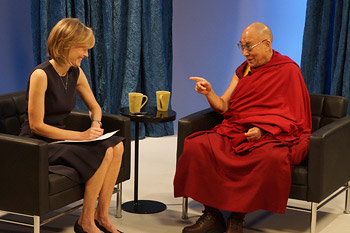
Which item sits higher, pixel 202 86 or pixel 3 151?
pixel 202 86

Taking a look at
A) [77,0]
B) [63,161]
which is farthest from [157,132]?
[63,161]

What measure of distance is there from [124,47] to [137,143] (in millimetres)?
1936

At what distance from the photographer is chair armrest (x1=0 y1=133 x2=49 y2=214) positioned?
2.88m

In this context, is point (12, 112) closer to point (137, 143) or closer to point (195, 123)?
point (137, 143)

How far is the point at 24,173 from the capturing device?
2906 millimetres

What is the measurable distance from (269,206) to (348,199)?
0.83 metres

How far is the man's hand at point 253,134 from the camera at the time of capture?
11.3 feet

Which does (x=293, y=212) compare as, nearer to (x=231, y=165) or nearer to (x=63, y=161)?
(x=231, y=165)

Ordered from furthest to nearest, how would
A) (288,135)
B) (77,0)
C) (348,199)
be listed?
(77,0) < (348,199) < (288,135)

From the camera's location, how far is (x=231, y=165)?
3.32m

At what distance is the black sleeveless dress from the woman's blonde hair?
0.08 meters

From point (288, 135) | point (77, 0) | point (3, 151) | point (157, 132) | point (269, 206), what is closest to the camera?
point (3, 151)

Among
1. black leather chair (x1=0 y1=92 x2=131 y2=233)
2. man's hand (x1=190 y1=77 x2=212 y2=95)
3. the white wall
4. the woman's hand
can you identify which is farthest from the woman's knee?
the white wall

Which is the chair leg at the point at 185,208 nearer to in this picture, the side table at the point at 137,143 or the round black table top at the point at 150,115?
the side table at the point at 137,143
